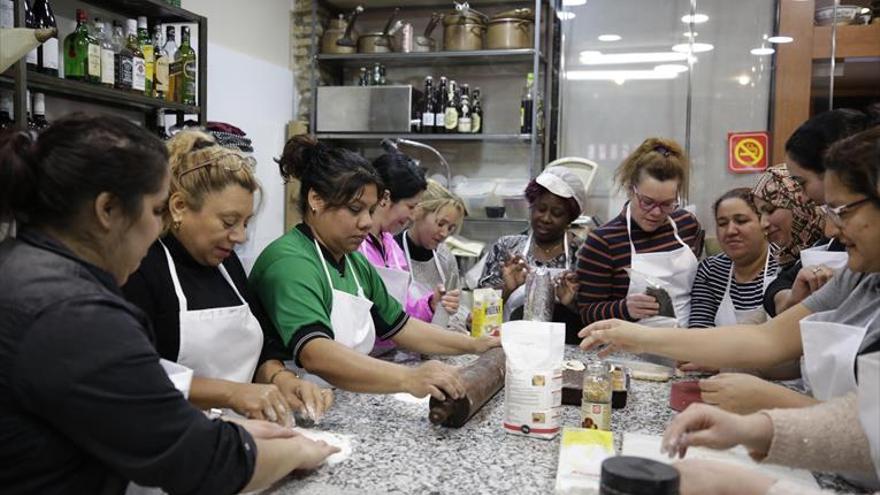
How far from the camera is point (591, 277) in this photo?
2592mm


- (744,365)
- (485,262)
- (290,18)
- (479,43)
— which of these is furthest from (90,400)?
(290,18)

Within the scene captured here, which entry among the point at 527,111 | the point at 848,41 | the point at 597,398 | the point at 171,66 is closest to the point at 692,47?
the point at 848,41

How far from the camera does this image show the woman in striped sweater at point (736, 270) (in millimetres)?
2311

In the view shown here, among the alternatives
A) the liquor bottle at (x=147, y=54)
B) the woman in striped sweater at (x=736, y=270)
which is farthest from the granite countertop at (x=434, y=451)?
the liquor bottle at (x=147, y=54)

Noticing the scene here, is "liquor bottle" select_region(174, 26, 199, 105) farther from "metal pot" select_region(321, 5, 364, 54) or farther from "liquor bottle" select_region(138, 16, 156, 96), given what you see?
"metal pot" select_region(321, 5, 364, 54)

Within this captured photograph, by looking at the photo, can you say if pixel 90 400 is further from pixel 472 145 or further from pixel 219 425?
pixel 472 145

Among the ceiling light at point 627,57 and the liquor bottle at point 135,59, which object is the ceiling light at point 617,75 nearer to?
the ceiling light at point 627,57

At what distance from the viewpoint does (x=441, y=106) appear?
455 centimetres

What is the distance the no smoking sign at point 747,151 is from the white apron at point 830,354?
308 centimetres

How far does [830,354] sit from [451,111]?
3.42m

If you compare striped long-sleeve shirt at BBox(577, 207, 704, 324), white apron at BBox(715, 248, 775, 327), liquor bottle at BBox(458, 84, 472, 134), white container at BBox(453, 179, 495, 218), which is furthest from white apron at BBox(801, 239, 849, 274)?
liquor bottle at BBox(458, 84, 472, 134)

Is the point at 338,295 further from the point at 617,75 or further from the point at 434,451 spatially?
the point at 617,75

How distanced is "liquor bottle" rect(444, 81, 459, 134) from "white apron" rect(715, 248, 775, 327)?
7.96ft

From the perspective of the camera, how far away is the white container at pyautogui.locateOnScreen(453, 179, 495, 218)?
4.49 metres
